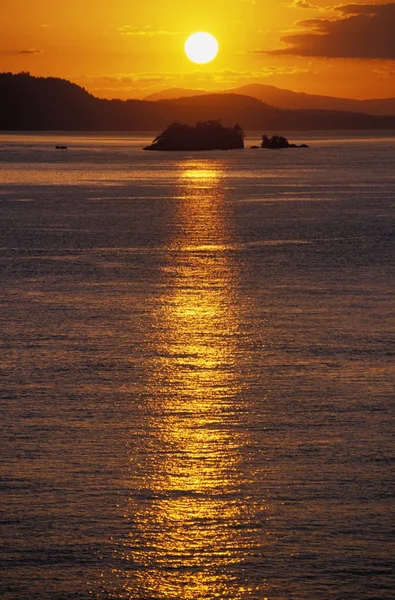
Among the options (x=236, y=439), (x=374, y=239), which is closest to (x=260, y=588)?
(x=236, y=439)

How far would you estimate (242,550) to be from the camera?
12.1 m

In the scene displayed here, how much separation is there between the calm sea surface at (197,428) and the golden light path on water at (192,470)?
33mm

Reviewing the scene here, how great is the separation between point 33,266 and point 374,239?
16817 millimetres

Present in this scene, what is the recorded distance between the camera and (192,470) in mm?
14656

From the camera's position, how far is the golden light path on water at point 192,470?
452 inches

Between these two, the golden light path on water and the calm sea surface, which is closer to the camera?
the golden light path on water

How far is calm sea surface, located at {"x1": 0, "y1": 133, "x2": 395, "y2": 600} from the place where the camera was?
38.4 feet

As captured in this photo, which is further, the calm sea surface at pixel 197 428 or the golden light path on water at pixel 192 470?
the calm sea surface at pixel 197 428

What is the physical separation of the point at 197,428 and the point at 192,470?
1981 mm

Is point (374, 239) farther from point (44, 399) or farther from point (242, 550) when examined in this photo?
point (242, 550)

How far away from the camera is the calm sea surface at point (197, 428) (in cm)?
1172

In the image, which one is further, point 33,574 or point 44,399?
point 44,399

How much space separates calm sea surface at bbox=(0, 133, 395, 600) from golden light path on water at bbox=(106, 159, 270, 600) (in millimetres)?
Result: 33

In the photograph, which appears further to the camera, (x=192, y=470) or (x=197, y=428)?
(x=197, y=428)
